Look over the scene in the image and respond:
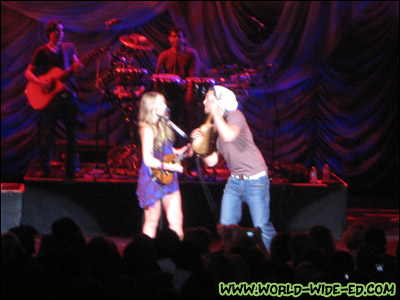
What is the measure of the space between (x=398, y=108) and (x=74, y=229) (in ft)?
23.6

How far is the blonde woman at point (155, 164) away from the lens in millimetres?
6891

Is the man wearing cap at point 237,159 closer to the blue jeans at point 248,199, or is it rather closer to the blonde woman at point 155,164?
the blue jeans at point 248,199

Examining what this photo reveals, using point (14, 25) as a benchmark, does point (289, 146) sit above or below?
below

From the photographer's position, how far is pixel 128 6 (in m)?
11.1

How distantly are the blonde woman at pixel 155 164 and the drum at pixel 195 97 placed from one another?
258 cm

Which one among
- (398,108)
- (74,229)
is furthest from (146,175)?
(398,108)

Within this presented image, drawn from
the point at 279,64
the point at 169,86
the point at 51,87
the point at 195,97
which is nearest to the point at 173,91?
the point at 169,86

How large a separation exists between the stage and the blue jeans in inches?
69.7

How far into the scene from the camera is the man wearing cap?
6.76 meters

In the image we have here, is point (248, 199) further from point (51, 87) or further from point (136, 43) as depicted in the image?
point (136, 43)

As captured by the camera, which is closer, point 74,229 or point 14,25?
point 74,229

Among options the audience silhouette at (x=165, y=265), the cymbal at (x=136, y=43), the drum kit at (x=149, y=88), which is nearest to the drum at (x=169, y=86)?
the drum kit at (x=149, y=88)

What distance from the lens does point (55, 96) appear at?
30.1ft

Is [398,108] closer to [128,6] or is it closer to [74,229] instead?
[128,6]
